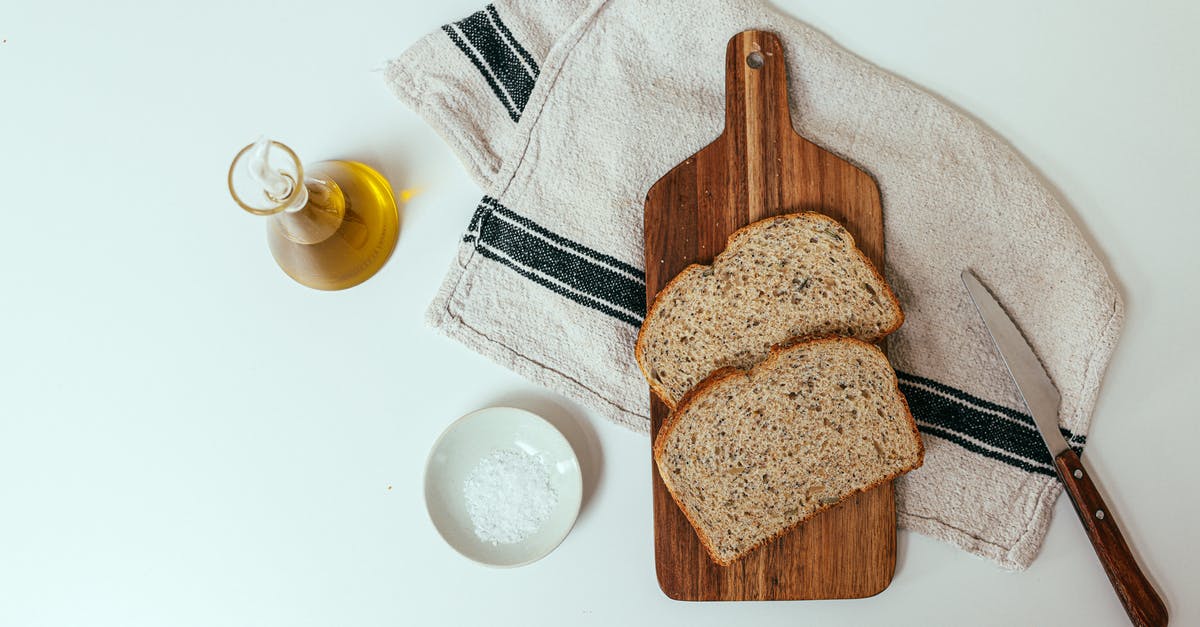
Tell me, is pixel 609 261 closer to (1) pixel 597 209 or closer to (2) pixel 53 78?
(1) pixel 597 209

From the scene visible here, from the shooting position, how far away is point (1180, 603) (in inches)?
56.7

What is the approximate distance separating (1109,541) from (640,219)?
3.27 feet

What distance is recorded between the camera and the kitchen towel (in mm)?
1406

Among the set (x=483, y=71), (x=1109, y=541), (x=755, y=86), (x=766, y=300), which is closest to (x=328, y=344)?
(x=483, y=71)

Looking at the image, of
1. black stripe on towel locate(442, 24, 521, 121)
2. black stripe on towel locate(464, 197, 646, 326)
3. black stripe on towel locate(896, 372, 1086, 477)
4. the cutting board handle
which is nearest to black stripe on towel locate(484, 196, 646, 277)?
black stripe on towel locate(464, 197, 646, 326)

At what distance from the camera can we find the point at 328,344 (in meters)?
1.47

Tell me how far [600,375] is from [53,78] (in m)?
1.19

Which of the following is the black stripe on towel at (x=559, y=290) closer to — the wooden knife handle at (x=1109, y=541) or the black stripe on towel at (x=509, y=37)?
the black stripe on towel at (x=509, y=37)

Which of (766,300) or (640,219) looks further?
(640,219)

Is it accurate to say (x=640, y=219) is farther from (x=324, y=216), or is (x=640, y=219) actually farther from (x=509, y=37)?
(x=324, y=216)

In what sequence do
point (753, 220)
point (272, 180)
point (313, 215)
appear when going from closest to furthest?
1. point (272, 180)
2. point (313, 215)
3. point (753, 220)

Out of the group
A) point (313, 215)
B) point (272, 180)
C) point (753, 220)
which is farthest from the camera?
point (753, 220)

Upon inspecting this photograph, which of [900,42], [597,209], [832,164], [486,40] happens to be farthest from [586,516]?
[900,42]

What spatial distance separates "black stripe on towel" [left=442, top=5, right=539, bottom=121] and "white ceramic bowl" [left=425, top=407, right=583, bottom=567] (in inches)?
22.2
